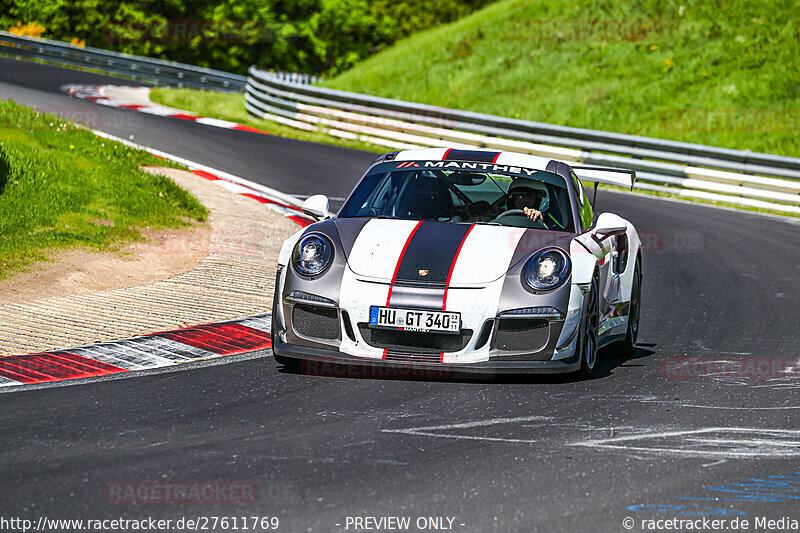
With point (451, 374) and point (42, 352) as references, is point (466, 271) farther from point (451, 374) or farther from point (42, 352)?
point (42, 352)

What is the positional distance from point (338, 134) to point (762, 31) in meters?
12.4

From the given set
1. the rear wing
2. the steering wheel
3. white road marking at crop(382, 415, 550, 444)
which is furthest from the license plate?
the rear wing

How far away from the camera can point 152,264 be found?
35.5ft

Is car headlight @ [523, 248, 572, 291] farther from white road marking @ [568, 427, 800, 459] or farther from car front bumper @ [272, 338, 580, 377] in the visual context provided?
white road marking @ [568, 427, 800, 459]

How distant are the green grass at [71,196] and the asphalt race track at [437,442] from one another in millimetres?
4180

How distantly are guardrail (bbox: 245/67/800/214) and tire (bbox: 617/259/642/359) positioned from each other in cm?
1132

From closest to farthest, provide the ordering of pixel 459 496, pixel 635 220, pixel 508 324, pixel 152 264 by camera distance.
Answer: pixel 459 496, pixel 508 324, pixel 152 264, pixel 635 220

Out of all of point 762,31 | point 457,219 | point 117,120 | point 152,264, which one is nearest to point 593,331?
point 457,219

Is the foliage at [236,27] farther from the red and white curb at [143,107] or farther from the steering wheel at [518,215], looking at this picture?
the steering wheel at [518,215]

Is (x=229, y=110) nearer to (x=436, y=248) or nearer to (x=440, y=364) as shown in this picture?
(x=436, y=248)

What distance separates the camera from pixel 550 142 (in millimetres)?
21531

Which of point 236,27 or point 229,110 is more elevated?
point 236,27

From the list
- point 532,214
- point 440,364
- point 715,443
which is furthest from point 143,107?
point 715,443

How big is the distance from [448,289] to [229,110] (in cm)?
2257
